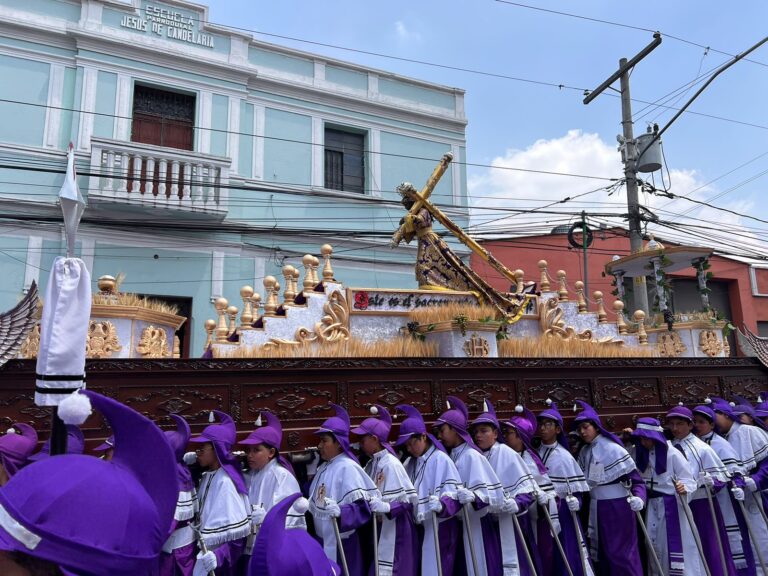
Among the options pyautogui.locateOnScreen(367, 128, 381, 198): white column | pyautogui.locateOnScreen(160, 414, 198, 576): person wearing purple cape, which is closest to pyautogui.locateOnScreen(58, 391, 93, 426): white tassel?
pyautogui.locateOnScreen(160, 414, 198, 576): person wearing purple cape

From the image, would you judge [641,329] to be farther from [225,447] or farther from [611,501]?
[225,447]

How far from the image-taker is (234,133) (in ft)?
42.1

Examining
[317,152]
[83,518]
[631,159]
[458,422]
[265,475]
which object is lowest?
[265,475]

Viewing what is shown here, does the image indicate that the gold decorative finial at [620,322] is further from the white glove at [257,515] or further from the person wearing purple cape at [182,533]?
the person wearing purple cape at [182,533]

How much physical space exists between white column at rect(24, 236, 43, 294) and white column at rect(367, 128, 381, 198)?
746cm

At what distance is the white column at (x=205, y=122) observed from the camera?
12.5 meters

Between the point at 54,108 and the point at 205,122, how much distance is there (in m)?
2.94

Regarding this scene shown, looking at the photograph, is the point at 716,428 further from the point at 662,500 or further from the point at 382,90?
the point at 382,90

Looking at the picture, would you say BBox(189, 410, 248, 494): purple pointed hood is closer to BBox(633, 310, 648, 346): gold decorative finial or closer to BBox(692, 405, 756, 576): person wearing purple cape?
BBox(692, 405, 756, 576): person wearing purple cape

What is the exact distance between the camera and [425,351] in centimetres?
700

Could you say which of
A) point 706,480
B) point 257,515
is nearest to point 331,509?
point 257,515

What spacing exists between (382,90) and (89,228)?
7948 millimetres

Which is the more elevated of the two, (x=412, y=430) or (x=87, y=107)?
(x=87, y=107)

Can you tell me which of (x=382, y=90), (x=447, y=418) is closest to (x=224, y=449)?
(x=447, y=418)
